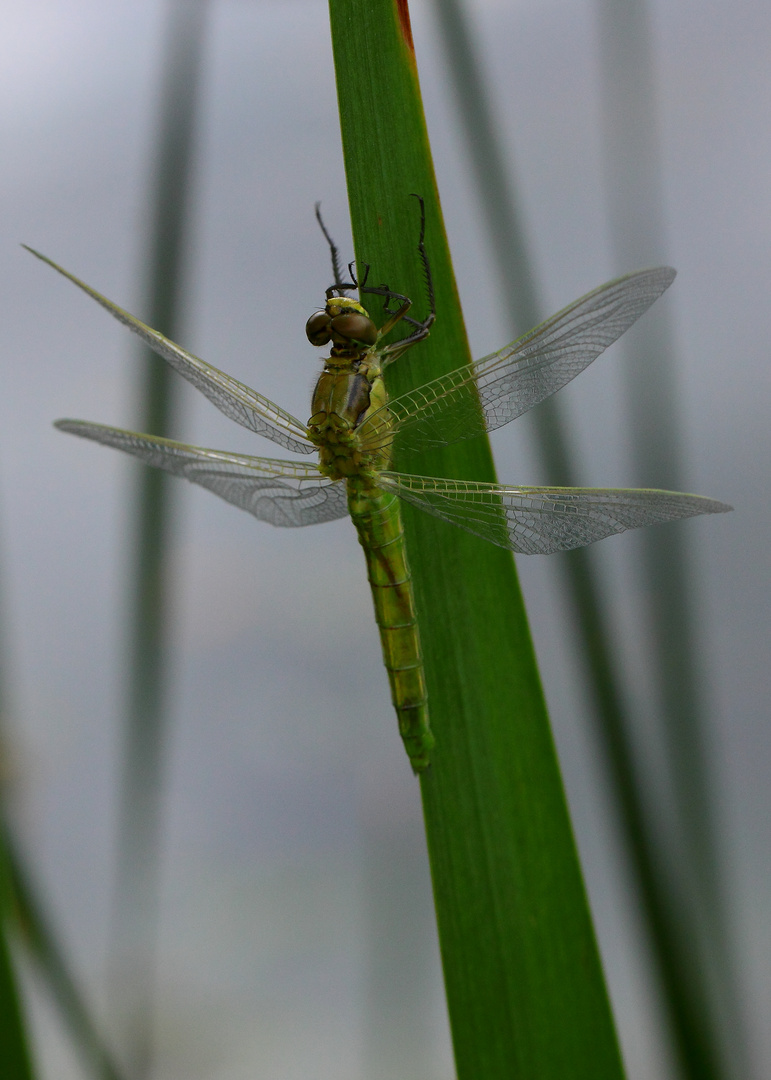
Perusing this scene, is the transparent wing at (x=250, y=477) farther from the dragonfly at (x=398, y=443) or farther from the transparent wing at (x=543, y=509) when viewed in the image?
the transparent wing at (x=543, y=509)

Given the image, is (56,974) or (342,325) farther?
(56,974)

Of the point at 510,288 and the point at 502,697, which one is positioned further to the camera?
the point at 510,288

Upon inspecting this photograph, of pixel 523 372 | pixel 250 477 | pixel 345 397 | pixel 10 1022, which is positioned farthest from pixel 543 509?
pixel 10 1022

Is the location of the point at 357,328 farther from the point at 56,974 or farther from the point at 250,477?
the point at 56,974

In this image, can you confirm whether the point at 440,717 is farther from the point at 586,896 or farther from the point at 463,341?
the point at 463,341

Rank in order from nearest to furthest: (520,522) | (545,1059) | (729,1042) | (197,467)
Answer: (545,1059) → (520,522) → (197,467) → (729,1042)

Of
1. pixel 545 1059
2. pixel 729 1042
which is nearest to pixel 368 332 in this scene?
pixel 545 1059
